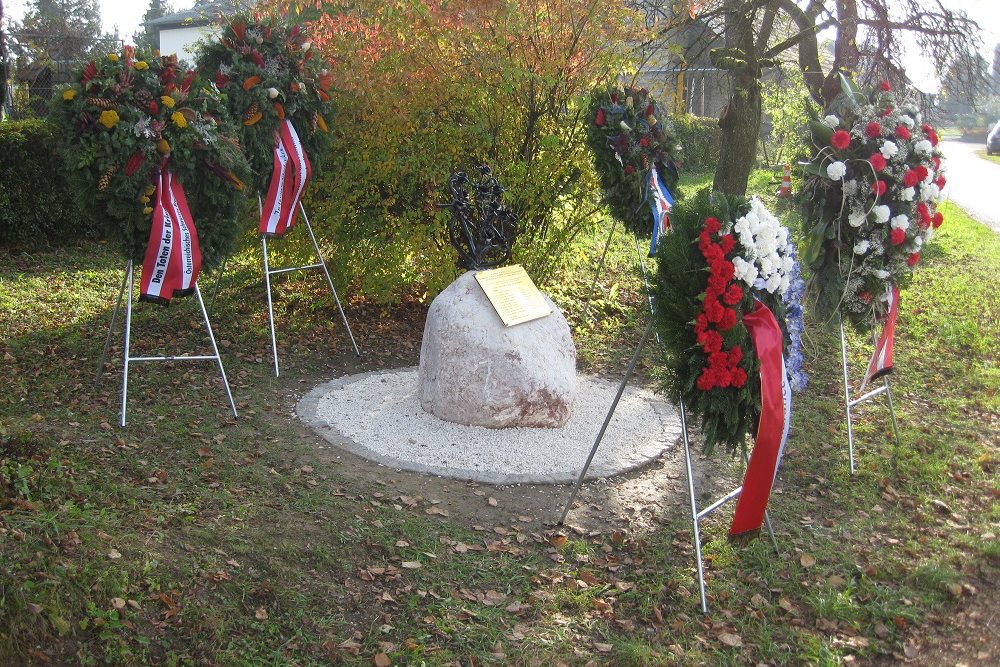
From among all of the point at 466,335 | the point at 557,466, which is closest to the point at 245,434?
the point at 466,335

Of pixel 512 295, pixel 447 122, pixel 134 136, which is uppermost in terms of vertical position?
pixel 447 122

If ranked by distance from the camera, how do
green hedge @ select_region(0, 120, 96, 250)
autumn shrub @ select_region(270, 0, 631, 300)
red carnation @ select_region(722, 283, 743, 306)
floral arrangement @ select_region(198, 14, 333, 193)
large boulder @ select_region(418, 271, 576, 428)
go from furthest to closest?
green hedge @ select_region(0, 120, 96, 250)
autumn shrub @ select_region(270, 0, 631, 300)
floral arrangement @ select_region(198, 14, 333, 193)
large boulder @ select_region(418, 271, 576, 428)
red carnation @ select_region(722, 283, 743, 306)

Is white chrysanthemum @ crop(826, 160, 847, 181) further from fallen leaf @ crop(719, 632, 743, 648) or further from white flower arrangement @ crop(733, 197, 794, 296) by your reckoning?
fallen leaf @ crop(719, 632, 743, 648)

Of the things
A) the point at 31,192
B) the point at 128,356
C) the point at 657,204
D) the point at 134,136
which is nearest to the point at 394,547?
the point at 128,356

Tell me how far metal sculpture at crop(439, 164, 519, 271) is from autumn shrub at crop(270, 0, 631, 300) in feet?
4.29

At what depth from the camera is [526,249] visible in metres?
7.79

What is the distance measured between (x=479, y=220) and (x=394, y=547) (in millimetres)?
2785

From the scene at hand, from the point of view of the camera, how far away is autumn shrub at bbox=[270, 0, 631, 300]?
7.25 meters

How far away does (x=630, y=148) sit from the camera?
7652 millimetres

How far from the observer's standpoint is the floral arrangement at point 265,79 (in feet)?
21.3

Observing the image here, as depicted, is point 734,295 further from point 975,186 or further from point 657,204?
point 975,186

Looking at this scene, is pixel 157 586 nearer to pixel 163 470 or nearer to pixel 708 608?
pixel 163 470

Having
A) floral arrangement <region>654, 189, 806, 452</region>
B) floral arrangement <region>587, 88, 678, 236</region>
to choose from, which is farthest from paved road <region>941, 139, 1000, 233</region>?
floral arrangement <region>654, 189, 806, 452</region>

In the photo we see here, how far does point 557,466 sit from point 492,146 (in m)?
3.48
